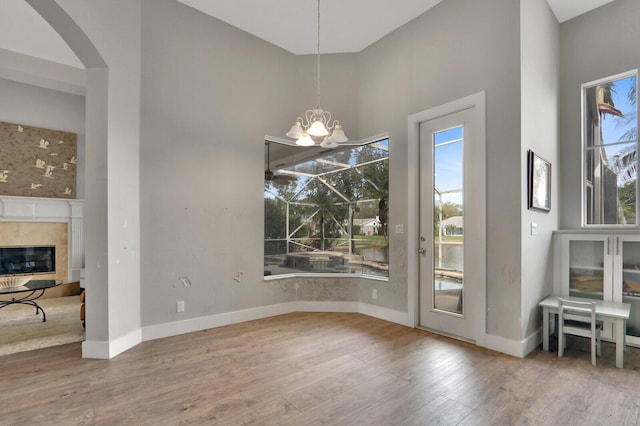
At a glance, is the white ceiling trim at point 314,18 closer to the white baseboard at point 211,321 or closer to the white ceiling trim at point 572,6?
the white ceiling trim at point 572,6

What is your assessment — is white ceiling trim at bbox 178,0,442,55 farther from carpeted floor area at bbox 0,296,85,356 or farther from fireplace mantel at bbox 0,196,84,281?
fireplace mantel at bbox 0,196,84,281

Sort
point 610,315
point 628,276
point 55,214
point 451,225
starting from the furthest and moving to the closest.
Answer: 1. point 55,214
2. point 451,225
3. point 628,276
4. point 610,315

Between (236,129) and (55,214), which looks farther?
(55,214)

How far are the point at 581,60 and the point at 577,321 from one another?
3022 mm

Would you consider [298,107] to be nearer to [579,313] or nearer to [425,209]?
[425,209]

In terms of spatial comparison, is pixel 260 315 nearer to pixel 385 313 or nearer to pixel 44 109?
pixel 385 313

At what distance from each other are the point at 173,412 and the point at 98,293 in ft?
5.11

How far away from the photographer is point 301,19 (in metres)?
3.93

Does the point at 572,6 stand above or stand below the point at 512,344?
above

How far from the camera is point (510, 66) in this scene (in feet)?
10.1

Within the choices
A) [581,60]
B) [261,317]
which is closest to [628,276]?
[581,60]

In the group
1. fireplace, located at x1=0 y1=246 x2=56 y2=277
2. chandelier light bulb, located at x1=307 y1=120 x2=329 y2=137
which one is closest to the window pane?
chandelier light bulb, located at x1=307 y1=120 x2=329 y2=137

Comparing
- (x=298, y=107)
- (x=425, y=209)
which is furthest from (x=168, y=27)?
(x=425, y=209)

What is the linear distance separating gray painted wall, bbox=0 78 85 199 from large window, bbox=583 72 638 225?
8.23 metres
